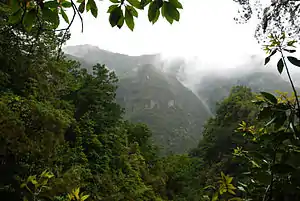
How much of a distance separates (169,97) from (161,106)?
3.76m

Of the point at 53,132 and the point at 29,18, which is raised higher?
the point at 29,18

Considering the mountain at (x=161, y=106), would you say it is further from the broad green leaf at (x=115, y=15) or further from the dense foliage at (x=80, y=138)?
the broad green leaf at (x=115, y=15)

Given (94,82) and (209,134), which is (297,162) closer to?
(94,82)

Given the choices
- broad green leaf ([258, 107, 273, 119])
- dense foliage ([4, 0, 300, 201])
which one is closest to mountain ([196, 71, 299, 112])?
dense foliage ([4, 0, 300, 201])

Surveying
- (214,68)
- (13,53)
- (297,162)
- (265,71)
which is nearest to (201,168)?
(13,53)

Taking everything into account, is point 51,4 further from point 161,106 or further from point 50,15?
point 161,106

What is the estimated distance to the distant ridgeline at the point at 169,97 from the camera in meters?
35.9

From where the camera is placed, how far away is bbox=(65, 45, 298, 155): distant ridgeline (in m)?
35.9

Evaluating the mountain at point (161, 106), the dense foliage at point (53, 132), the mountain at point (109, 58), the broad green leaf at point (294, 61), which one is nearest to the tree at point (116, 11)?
the broad green leaf at point (294, 61)

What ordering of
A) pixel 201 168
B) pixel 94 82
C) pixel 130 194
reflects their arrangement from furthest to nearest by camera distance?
pixel 201 168, pixel 94 82, pixel 130 194

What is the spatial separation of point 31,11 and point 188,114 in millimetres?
46300

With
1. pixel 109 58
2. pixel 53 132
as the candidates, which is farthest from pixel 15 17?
pixel 109 58

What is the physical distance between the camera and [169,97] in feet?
161

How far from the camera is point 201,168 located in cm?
1570
